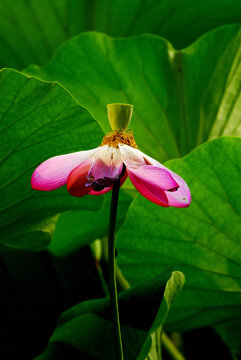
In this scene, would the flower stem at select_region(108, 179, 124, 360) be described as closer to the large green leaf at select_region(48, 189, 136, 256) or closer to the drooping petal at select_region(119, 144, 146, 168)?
the drooping petal at select_region(119, 144, 146, 168)

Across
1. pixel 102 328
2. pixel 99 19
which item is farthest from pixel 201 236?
pixel 99 19

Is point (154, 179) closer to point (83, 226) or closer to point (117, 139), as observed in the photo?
point (117, 139)

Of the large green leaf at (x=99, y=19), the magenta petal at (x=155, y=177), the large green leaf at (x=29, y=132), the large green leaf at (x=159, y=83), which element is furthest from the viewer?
the large green leaf at (x=99, y=19)

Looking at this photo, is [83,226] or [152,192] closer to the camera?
[152,192]

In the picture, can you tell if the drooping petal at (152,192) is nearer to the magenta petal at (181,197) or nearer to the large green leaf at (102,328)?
the magenta petal at (181,197)

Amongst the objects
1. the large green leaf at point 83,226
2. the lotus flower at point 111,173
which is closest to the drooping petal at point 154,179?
the lotus flower at point 111,173

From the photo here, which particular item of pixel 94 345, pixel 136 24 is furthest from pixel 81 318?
pixel 136 24

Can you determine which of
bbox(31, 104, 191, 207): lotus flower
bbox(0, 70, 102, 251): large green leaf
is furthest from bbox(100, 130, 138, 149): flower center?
bbox(0, 70, 102, 251): large green leaf
